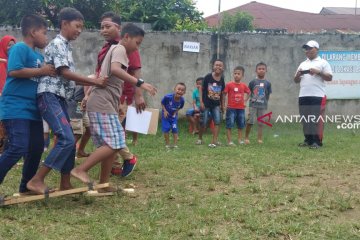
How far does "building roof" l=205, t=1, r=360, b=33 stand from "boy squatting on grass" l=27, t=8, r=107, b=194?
97.6ft

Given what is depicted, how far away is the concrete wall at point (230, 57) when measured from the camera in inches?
450

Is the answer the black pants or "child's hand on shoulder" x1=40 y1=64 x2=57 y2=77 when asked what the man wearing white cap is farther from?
"child's hand on shoulder" x1=40 y1=64 x2=57 y2=77

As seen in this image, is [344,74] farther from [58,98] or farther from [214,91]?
[58,98]

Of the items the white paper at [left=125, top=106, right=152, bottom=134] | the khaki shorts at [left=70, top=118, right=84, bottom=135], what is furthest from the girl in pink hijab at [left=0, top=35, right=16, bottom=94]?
the white paper at [left=125, top=106, right=152, bottom=134]

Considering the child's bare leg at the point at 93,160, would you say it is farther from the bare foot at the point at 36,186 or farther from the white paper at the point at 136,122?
the white paper at the point at 136,122

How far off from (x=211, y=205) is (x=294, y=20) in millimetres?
33844

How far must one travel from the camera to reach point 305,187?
16.4 feet

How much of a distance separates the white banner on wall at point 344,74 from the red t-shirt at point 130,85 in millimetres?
7244

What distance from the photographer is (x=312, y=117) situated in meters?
8.66

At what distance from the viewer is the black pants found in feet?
27.8

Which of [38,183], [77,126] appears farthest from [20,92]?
[77,126]

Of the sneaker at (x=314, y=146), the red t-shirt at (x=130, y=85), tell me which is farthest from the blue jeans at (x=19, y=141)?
the sneaker at (x=314, y=146)

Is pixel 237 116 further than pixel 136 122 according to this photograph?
Yes

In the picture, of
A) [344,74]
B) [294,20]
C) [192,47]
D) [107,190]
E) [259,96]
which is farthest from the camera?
[294,20]
